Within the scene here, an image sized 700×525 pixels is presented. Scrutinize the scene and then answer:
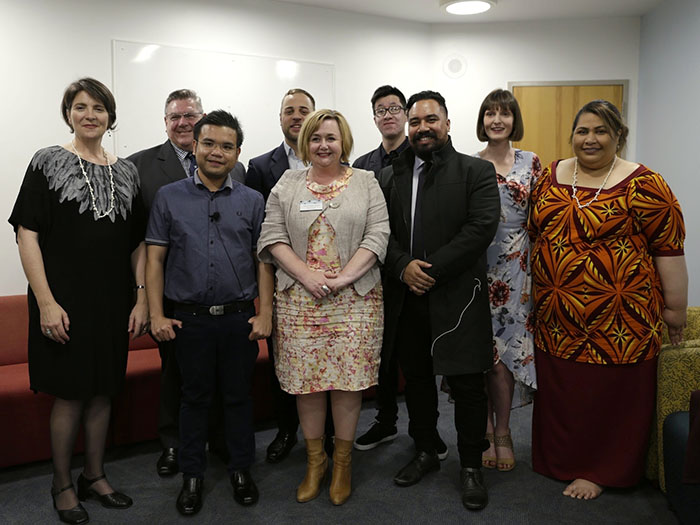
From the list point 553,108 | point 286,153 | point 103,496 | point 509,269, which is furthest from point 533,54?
point 103,496

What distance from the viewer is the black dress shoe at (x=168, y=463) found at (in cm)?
275

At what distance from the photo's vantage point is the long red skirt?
2443mm

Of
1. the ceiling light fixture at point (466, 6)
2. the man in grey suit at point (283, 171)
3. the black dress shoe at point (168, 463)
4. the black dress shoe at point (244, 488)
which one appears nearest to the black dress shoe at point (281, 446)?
the man in grey suit at point (283, 171)

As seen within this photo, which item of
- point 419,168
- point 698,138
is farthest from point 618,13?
point 419,168

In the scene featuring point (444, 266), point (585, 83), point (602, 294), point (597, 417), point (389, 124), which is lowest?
point (597, 417)

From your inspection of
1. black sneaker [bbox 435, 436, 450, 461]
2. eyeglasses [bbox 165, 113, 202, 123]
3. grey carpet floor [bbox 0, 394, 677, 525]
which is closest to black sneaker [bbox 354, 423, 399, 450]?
grey carpet floor [bbox 0, 394, 677, 525]

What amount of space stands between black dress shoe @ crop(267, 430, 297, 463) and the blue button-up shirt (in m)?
0.92

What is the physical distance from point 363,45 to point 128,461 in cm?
394

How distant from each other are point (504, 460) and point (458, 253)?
1121 millimetres

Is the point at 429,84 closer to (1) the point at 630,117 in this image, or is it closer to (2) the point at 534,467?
(1) the point at 630,117

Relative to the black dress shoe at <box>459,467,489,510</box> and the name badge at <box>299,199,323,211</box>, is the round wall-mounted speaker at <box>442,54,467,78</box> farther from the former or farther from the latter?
the black dress shoe at <box>459,467,489,510</box>

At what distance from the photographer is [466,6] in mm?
4867

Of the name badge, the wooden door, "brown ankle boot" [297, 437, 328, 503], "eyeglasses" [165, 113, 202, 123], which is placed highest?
the wooden door

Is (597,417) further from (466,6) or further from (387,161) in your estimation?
(466,6)
